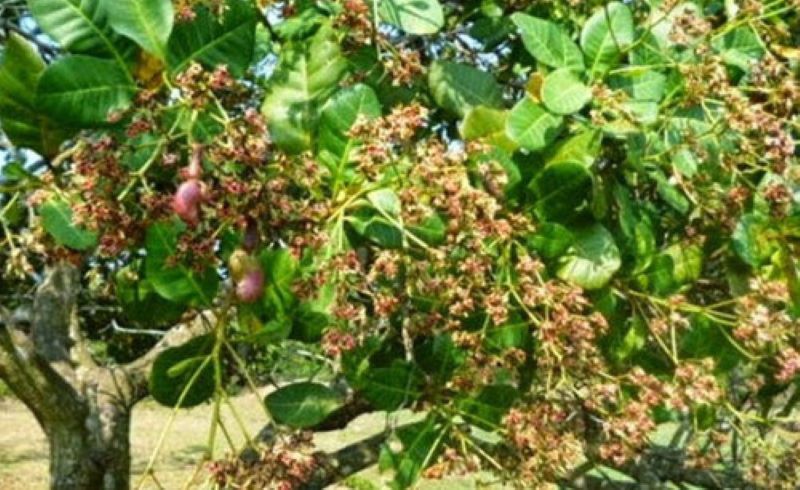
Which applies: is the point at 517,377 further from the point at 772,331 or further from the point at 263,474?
the point at 263,474

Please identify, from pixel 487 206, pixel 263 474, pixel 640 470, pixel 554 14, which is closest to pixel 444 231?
pixel 487 206

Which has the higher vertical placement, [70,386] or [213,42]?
[213,42]

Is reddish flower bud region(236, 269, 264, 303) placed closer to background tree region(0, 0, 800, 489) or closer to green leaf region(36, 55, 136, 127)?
background tree region(0, 0, 800, 489)

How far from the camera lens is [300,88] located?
1.34 m

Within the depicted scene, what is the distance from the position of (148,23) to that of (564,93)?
0.51 m

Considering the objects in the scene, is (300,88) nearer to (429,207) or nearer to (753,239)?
(429,207)

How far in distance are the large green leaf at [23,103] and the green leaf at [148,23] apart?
0.36ft

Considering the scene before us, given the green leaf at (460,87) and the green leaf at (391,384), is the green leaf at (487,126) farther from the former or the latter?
the green leaf at (391,384)

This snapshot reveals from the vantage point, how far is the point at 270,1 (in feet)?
4.51

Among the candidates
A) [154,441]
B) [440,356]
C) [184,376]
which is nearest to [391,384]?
[440,356]

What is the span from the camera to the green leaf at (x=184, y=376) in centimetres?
130

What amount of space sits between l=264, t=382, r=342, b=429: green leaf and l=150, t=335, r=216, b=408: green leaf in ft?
0.31

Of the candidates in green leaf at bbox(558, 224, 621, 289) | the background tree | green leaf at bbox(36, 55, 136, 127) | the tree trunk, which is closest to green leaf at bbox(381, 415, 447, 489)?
the background tree

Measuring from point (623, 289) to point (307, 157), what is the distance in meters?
0.52
